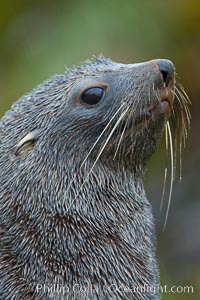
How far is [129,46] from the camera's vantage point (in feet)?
43.2

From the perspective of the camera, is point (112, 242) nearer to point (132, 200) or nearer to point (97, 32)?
point (132, 200)

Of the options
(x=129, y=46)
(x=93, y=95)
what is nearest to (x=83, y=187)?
(x=93, y=95)

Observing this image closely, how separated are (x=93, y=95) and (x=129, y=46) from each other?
278 inches

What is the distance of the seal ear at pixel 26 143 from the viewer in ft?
20.1

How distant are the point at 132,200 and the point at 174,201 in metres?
8.04

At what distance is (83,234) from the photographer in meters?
6.04

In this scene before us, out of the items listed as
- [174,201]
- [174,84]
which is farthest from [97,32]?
[174,84]

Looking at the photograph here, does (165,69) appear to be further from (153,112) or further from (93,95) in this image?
(93,95)

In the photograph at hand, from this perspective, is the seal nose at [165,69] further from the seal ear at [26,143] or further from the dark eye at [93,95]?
the seal ear at [26,143]

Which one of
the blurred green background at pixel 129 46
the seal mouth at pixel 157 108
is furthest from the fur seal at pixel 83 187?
the blurred green background at pixel 129 46

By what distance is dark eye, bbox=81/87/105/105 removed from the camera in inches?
243

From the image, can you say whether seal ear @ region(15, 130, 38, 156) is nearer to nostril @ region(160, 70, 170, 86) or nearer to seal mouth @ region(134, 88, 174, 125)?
seal mouth @ region(134, 88, 174, 125)

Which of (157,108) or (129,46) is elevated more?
(129,46)

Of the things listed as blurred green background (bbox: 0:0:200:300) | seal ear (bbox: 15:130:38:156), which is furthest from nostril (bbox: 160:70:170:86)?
blurred green background (bbox: 0:0:200:300)
